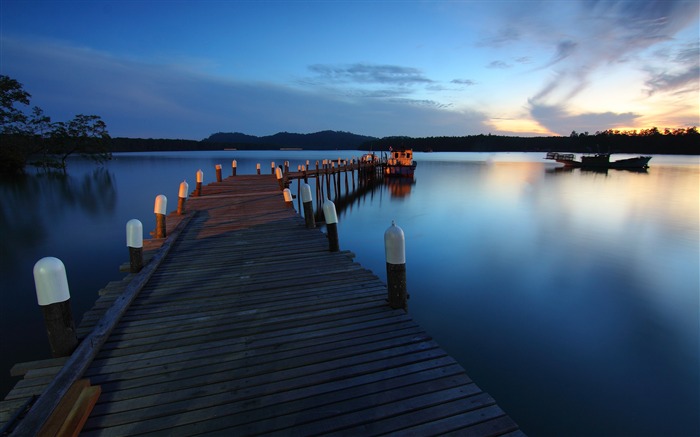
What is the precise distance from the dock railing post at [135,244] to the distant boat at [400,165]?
46.9 meters

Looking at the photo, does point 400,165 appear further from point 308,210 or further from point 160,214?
point 160,214

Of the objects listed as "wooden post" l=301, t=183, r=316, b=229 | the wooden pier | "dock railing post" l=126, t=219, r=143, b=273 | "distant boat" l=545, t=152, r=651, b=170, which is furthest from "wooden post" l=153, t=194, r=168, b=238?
"distant boat" l=545, t=152, r=651, b=170

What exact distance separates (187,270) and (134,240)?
109cm

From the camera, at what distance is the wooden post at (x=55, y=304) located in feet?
11.4

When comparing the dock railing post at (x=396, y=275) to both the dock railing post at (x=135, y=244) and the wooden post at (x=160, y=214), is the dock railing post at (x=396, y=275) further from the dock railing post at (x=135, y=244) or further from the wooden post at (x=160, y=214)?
the wooden post at (x=160, y=214)

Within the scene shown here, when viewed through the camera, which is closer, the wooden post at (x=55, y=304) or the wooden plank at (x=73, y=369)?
the wooden plank at (x=73, y=369)

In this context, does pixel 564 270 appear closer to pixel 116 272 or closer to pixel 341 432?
pixel 341 432

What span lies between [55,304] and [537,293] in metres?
12.0

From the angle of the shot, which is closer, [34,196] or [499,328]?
[499,328]

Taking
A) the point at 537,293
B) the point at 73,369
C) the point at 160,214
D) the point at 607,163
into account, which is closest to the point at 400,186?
the point at 537,293

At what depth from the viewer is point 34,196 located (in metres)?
27.9

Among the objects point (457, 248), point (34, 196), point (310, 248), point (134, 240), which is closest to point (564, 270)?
Answer: point (457, 248)

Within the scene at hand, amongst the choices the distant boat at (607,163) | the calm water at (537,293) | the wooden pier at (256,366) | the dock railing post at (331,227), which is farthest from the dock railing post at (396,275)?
the distant boat at (607,163)

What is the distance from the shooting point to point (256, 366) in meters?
3.45
